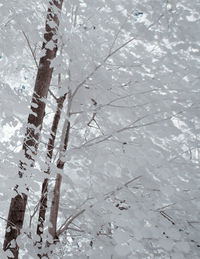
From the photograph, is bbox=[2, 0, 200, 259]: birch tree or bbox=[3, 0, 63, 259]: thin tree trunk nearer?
bbox=[2, 0, 200, 259]: birch tree

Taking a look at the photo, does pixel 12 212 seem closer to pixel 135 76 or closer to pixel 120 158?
pixel 120 158

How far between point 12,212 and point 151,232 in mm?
1350

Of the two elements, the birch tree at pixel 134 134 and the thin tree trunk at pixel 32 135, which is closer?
the birch tree at pixel 134 134

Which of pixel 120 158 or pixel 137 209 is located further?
pixel 120 158

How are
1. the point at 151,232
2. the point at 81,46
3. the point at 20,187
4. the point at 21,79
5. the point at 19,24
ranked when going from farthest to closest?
the point at 21,79
the point at 19,24
the point at 81,46
the point at 151,232
the point at 20,187

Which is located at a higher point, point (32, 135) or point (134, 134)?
point (134, 134)

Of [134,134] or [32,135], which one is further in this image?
[134,134]

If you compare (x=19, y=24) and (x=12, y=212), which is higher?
(x=19, y=24)

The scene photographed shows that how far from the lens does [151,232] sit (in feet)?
5.54

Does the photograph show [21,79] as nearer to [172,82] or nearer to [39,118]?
[39,118]

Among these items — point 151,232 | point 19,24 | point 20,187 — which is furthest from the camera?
point 19,24

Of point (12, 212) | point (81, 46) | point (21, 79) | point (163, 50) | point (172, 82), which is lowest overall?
point (12, 212)

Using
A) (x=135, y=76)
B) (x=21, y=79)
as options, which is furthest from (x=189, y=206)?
(x=21, y=79)

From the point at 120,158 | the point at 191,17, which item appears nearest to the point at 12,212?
the point at 120,158
